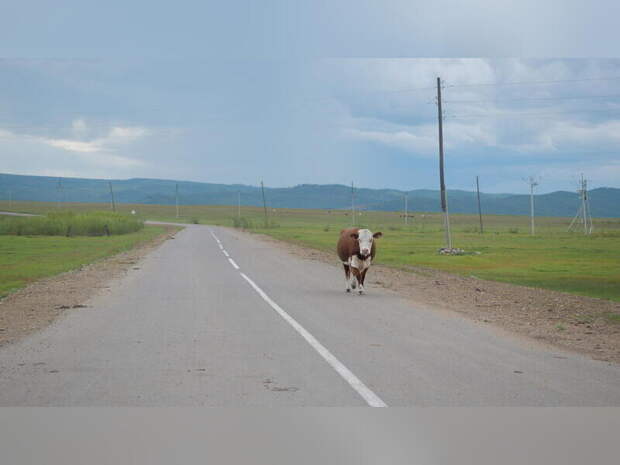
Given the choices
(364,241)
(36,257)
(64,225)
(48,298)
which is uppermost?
(64,225)

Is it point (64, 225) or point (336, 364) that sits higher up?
point (64, 225)

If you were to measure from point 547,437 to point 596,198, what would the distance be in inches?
2414

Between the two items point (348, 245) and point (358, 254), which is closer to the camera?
point (358, 254)

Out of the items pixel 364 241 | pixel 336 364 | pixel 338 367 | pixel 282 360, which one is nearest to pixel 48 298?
pixel 364 241

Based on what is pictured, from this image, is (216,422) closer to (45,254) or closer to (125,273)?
(125,273)

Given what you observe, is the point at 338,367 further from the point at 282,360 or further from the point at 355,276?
the point at 355,276

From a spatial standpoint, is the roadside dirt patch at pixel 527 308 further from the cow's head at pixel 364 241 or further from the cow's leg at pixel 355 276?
the cow's head at pixel 364 241

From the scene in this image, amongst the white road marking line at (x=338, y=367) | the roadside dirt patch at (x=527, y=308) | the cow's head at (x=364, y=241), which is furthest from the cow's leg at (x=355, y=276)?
the white road marking line at (x=338, y=367)

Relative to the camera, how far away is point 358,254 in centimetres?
1783

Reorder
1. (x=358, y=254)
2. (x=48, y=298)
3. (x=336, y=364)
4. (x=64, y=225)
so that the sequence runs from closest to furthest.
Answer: (x=336, y=364) < (x=48, y=298) < (x=358, y=254) < (x=64, y=225)

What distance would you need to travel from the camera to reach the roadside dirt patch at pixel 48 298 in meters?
12.4

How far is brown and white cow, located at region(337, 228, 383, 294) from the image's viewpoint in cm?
1767

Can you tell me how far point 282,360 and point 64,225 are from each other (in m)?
37.4

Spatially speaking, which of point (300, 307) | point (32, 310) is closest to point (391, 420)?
point (300, 307)
